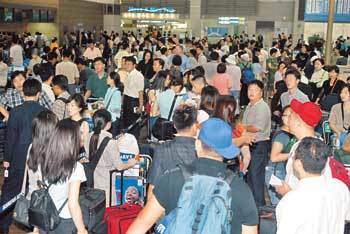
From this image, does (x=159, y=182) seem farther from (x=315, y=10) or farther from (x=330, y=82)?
(x=315, y=10)

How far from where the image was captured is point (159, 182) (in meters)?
2.61

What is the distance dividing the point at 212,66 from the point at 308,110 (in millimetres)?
6893

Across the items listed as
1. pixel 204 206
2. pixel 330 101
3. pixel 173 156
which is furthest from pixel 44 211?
pixel 330 101

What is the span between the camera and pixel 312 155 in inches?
111

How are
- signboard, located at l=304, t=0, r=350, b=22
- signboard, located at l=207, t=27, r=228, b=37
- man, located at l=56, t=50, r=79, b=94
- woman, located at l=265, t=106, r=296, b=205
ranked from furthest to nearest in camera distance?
signboard, located at l=207, t=27, r=228, b=37
signboard, located at l=304, t=0, r=350, b=22
man, located at l=56, t=50, r=79, b=94
woman, located at l=265, t=106, r=296, b=205

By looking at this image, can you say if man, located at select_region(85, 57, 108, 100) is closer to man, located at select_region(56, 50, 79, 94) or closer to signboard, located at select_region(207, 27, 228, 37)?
man, located at select_region(56, 50, 79, 94)

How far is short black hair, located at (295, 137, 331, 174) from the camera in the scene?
279 centimetres

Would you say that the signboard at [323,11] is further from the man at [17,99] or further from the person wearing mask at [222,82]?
the man at [17,99]

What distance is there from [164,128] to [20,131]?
6.06 feet

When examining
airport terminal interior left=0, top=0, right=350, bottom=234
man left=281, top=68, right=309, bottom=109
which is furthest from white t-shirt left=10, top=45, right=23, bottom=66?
man left=281, top=68, right=309, bottom=109

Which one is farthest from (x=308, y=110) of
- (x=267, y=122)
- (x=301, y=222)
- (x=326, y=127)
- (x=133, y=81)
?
(x=133, y=81)

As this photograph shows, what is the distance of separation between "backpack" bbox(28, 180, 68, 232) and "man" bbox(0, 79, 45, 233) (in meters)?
1.64

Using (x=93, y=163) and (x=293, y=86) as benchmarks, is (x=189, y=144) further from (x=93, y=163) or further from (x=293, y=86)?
(x=293, y=86)

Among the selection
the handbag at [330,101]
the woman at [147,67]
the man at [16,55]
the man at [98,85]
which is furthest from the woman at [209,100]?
the man at [16,55]
